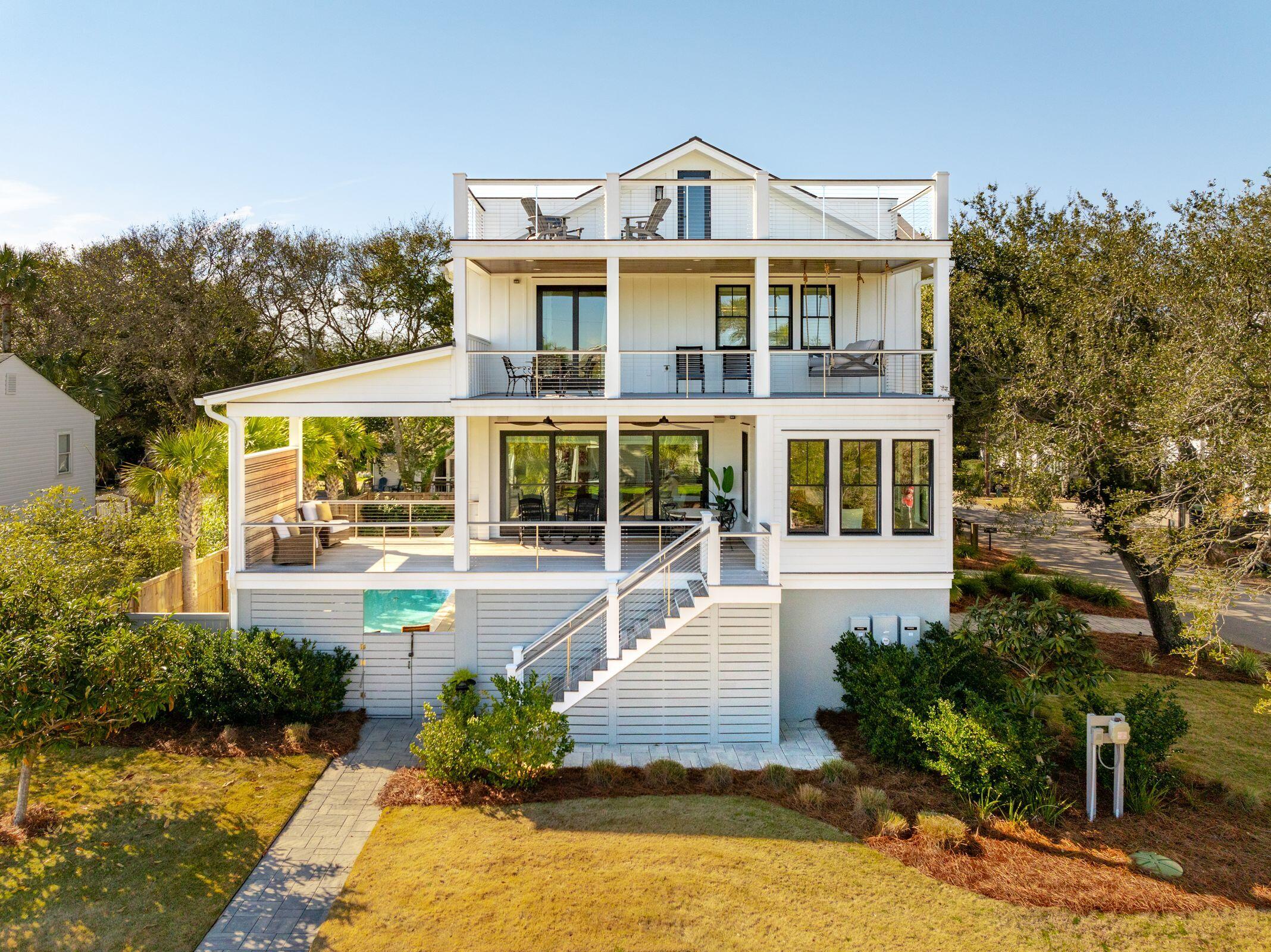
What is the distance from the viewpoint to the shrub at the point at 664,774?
37.7ft

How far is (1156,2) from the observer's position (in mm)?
Result: 18234

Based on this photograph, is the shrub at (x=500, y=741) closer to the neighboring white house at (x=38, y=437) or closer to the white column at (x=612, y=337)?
the white column at (x=612, y=337)

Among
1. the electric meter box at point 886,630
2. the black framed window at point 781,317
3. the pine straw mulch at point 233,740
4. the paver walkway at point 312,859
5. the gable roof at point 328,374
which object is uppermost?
the black framed window at point 781,317

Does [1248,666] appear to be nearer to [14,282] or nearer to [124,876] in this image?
[124,876]

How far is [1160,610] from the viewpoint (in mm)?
17922

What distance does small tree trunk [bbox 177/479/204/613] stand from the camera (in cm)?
1636

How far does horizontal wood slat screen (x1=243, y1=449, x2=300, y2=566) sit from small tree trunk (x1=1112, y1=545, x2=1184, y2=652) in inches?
708

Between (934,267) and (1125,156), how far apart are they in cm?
1117

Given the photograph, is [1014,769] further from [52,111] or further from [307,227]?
[307,227]

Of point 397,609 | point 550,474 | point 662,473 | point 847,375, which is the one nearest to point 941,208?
point 847,375

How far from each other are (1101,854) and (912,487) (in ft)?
20.2

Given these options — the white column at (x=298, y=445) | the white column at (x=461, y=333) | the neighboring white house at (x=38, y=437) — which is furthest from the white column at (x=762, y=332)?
the neighboring white house at (x=38, y=437)

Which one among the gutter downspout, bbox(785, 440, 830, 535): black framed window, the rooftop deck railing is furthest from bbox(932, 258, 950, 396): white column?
the gutter downspout

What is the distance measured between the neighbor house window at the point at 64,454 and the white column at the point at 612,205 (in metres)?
22.1
